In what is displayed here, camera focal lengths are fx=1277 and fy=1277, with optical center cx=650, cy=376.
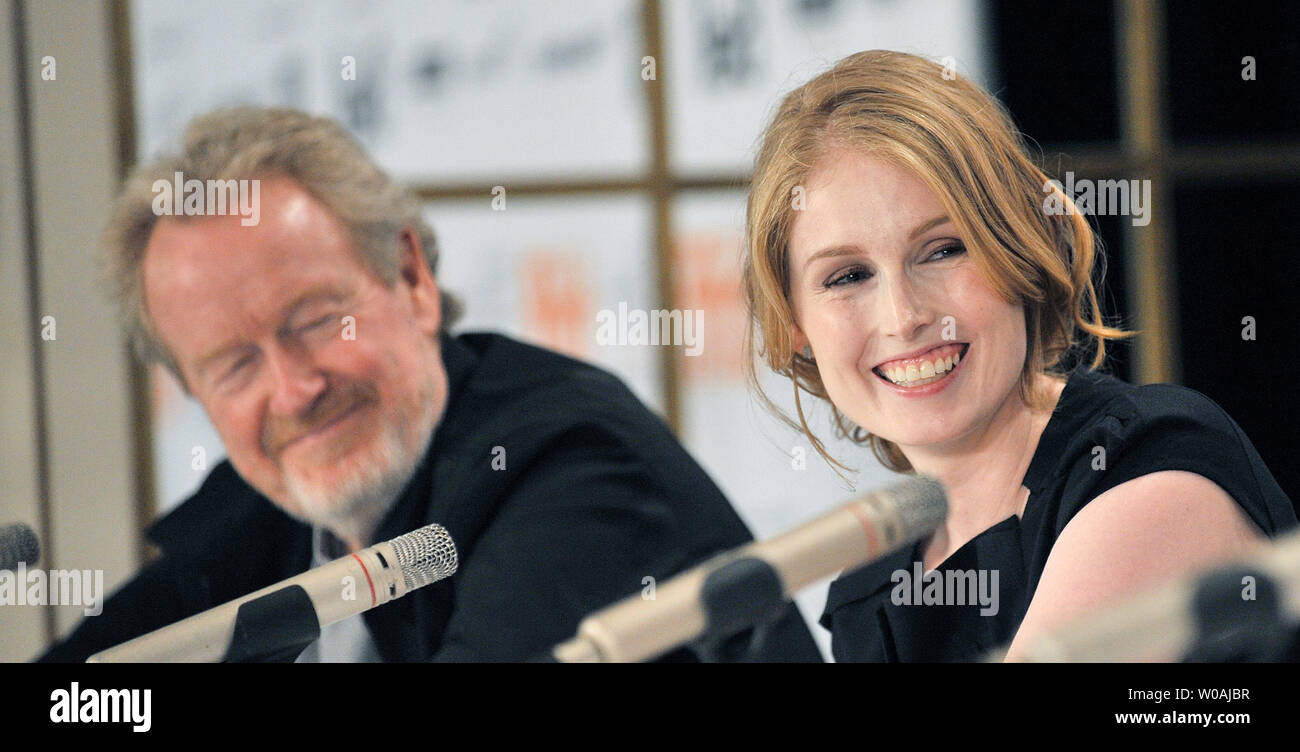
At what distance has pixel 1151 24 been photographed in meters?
2.32

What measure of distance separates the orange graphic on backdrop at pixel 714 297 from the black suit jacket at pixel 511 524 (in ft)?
0.57

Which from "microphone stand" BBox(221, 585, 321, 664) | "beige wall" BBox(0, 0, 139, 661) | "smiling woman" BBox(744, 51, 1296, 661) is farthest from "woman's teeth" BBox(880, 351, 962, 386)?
"beige wall" BBox(0, 0, 139, 661)

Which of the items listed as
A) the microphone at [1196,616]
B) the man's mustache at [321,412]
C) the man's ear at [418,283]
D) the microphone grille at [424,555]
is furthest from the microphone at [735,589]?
the man's ear at [418,283]

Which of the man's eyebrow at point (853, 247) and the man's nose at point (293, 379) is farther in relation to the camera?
the man's nose at point (293, 379)

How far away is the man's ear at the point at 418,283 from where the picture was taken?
2.19 meters

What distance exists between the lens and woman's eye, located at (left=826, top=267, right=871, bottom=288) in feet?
5.57

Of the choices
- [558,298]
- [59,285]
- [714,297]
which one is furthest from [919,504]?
[59,285]

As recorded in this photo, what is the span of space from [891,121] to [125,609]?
158 centimetres

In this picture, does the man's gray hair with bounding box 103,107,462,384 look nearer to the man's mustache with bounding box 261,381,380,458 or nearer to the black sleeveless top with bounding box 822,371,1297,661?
the man's mustache with bounding box 261,381,380,458

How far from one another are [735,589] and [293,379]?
108cm

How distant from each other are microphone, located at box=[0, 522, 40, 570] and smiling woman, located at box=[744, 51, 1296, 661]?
106 cm

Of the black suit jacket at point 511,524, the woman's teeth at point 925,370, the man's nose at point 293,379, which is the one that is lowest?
the black suit jacket at point 511,524

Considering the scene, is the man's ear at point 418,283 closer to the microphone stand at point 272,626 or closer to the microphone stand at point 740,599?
the microphone stand at point 272,626
